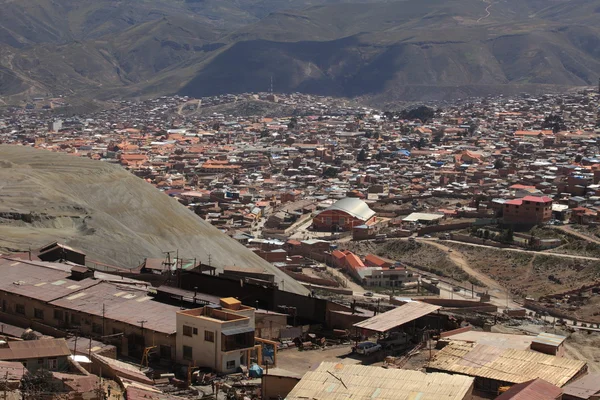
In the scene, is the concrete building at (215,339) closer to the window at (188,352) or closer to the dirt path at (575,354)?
the window at (188,352)

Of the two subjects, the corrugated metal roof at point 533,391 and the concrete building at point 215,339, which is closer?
the corrugated metal roof at point 533,391

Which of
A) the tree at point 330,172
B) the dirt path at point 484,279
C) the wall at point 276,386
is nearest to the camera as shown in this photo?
the wall at point 276,386

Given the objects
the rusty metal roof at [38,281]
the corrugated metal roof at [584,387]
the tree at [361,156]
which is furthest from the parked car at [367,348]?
the tree at [361,156]

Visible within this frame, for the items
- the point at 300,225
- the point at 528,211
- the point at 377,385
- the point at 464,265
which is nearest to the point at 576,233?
the point at 528,211

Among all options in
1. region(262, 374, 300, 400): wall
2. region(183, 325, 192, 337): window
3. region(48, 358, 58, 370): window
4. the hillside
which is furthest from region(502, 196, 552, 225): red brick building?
region(48, 358, 58, 370): window

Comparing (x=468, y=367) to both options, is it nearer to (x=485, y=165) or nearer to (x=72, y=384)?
(x=72, y=384)

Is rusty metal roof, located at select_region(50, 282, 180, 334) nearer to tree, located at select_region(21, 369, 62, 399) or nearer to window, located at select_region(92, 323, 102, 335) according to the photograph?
window, located at select_region(92, 323, 102, 335)
